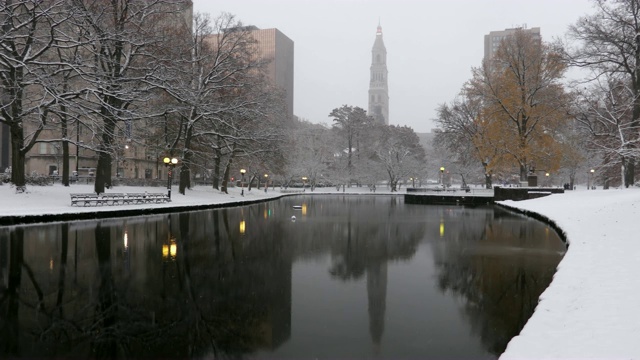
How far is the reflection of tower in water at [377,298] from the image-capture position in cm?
569

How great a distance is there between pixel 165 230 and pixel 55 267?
7087 millimetres

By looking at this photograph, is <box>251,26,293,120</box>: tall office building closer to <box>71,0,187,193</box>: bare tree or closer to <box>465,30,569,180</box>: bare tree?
<box>465,30,569,180</box>: bare tree

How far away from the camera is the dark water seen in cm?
525

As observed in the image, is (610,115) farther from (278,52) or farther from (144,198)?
(278,52)

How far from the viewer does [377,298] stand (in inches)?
292

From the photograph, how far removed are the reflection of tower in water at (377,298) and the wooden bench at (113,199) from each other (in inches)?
777

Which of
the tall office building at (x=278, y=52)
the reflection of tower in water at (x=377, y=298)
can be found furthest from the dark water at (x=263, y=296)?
the tall office building at (x=278, y=52)

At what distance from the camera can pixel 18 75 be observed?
24828 millimetres

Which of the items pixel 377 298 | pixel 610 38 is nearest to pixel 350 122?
pixel 610 38

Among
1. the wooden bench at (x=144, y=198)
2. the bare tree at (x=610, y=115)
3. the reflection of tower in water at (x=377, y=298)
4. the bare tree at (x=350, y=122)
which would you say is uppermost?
the bare tree at (x=350, y=122)

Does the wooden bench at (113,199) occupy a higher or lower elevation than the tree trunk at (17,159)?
lower

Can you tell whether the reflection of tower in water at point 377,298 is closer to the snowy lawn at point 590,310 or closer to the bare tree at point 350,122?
the snowy lawn at point 590,310

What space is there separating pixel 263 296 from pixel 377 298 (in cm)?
193

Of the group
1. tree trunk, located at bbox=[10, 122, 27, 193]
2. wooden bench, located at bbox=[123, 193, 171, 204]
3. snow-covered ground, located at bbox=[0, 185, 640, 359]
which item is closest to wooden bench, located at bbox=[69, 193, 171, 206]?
wooden bench, located at bbox=[123, 193, 171, 204]
